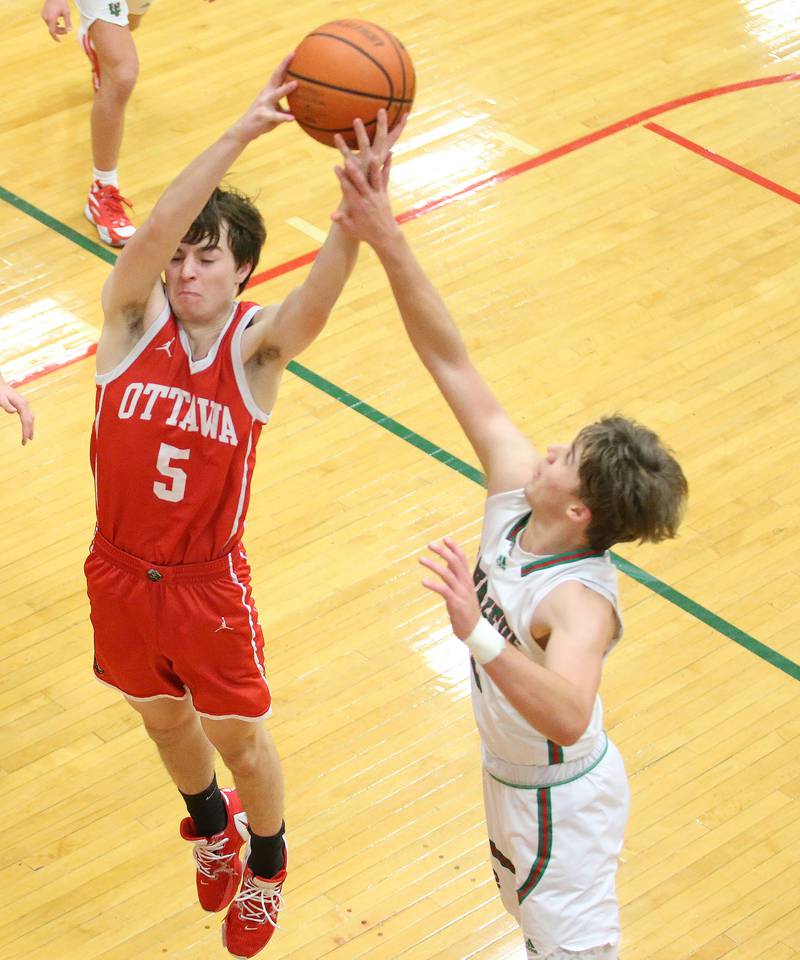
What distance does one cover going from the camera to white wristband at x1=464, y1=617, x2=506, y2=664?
3.23 meters

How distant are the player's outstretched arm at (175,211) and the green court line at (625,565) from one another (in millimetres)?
2915

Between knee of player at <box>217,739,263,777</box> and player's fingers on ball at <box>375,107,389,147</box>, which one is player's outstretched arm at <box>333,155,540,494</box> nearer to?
player's fingers on ball at <box>375,107,389,147</box>

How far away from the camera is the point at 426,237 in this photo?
802 cm

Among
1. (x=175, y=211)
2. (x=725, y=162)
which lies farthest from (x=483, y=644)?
(x=725, y=162)

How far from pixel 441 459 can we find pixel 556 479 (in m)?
2.99

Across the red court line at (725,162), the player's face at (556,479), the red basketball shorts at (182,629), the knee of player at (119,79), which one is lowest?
the red court line at (725,162)

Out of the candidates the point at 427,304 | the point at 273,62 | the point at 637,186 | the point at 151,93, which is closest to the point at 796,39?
the point at 637,186

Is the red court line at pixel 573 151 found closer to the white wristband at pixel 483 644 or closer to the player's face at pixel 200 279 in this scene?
the player's face at pixel 200 279

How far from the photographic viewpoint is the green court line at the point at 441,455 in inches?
231

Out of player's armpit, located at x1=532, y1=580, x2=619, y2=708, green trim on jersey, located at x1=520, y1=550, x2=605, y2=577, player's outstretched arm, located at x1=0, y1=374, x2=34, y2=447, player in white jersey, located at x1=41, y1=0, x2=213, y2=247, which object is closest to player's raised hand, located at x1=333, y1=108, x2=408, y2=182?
green trim on jersey, located at x1=520, y1=550, x2=605, y2=577

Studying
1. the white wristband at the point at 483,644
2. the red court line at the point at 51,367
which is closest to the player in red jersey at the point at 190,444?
the white wristband at the point at 483,644

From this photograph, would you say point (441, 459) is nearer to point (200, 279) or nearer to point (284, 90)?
point (200, 279)

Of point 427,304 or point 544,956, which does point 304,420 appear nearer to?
point 427,304

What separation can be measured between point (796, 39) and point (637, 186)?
252cm
